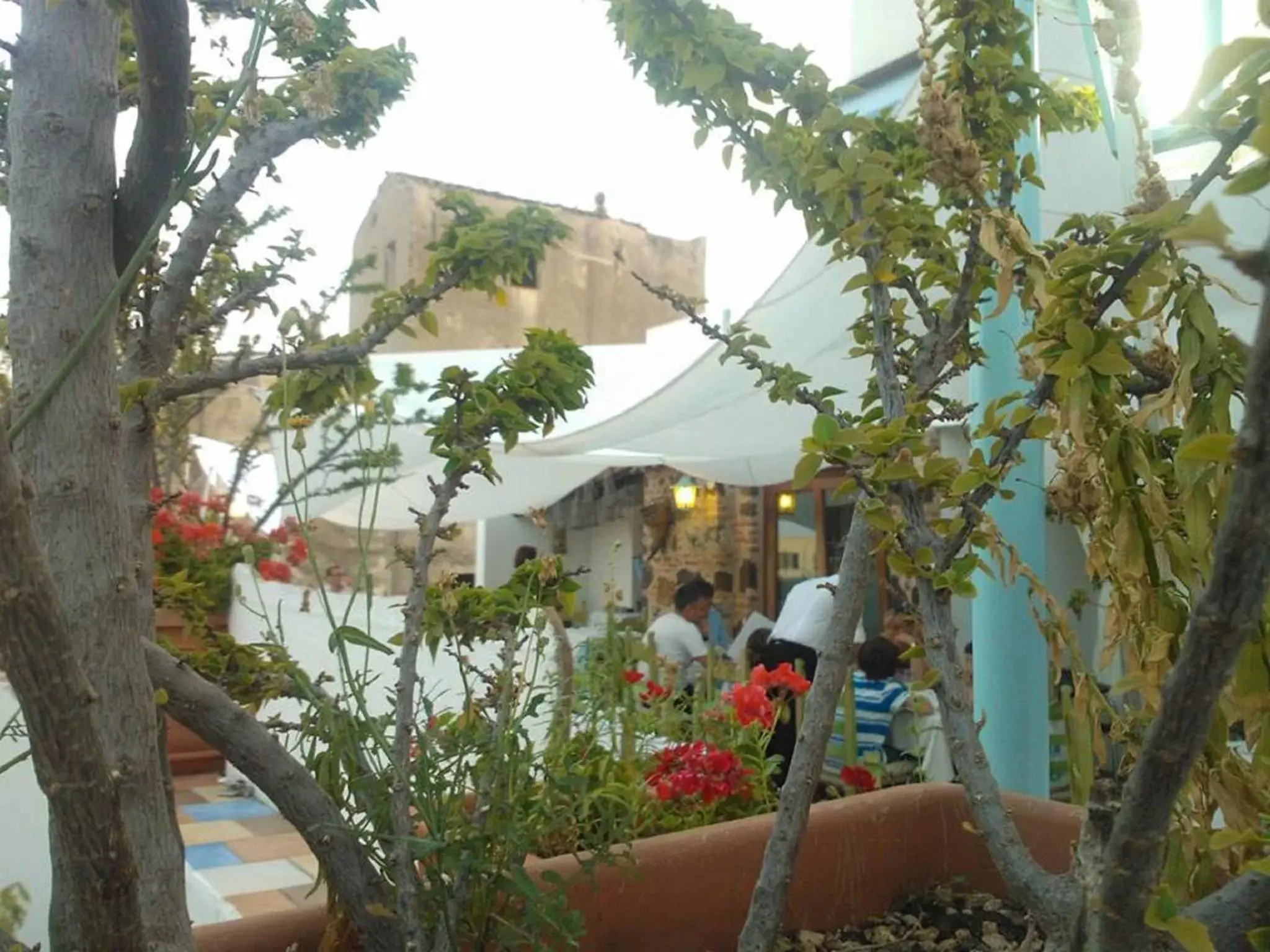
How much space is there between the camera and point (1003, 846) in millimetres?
993

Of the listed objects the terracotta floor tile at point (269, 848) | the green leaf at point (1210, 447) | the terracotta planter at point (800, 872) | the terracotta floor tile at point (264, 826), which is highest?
the green leaf at point (1210, 447)

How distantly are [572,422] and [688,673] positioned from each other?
239cm

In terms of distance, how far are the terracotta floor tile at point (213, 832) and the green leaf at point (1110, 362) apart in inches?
167

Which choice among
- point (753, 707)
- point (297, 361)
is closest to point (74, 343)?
point (297, 361)

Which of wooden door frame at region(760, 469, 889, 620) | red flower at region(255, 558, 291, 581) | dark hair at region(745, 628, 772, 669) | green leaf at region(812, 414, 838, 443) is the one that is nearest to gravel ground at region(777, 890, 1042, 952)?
green leaf at region(812, 414, 838, 443)

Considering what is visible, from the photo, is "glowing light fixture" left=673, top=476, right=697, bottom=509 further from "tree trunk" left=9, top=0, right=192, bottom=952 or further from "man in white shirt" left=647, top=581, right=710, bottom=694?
"tree trunk" left=9, top=0, right=192, bottom=952

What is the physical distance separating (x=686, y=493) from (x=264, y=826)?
21.0 feet

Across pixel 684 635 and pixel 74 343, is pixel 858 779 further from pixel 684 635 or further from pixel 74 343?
pixel 684 635

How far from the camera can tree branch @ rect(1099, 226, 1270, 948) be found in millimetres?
486

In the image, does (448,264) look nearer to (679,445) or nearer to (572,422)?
(572,422)

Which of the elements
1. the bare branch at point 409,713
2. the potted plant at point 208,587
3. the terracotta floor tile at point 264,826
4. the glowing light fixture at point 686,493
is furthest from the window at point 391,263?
the bare branch at point 409,713

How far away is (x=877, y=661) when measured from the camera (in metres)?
4.36

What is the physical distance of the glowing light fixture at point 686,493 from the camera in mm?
10367

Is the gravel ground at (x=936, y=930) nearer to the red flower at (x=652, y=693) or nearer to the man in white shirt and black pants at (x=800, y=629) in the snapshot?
the red flower at (x=652, y=693)
